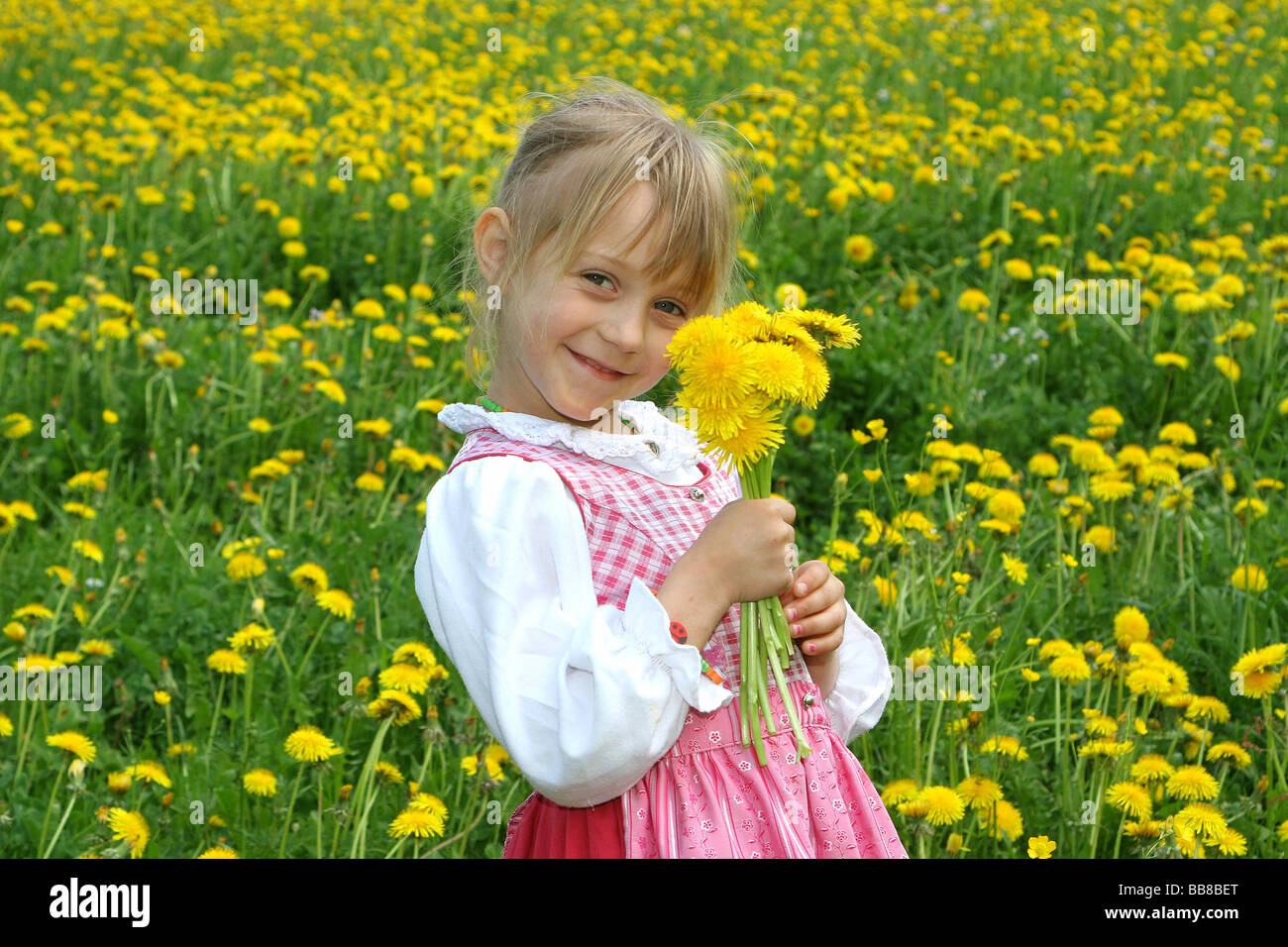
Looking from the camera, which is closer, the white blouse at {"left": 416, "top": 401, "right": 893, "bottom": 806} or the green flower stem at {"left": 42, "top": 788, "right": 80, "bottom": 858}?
the white blouse at {"left": 416, "top": 401, "right": 893, "bottom": 806}

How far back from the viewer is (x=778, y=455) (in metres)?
3.71

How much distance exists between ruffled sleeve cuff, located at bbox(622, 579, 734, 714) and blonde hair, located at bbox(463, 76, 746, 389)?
15.2 inches

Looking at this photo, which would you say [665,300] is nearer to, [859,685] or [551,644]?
[551,644]

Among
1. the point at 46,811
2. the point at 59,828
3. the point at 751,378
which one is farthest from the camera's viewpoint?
the point at 46,811

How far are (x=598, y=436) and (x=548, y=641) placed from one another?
0.33 metres

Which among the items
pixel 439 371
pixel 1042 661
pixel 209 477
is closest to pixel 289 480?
pixel 209 477

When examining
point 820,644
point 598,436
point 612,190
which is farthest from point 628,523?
point 612,190

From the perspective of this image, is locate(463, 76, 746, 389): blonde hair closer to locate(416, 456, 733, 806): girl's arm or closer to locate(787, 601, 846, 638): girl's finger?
locate(416, 456, 733, 806): girl's arm

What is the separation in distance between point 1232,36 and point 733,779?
748cm

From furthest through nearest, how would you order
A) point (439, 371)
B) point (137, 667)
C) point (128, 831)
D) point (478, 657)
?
point (439, 371), point (137, 667), point (128, 831), point (478, 657)

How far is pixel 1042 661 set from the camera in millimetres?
2805

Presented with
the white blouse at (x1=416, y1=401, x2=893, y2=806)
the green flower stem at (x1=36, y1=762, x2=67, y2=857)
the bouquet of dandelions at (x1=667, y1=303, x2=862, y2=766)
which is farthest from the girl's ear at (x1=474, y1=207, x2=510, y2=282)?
the green flower stem at (x1=36, y1=762, x2=67, y2=857)

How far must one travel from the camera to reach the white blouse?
1441mm
